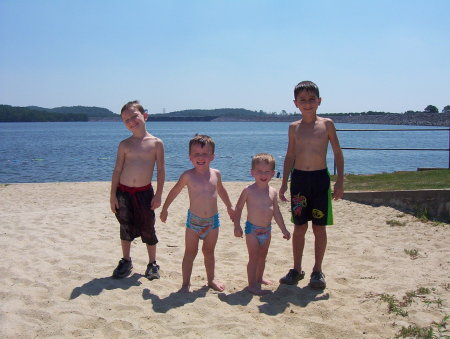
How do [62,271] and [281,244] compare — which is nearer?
[62,271]

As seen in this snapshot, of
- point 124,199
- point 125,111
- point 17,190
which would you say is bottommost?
point 17,190

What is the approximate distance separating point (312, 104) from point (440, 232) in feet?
11.1

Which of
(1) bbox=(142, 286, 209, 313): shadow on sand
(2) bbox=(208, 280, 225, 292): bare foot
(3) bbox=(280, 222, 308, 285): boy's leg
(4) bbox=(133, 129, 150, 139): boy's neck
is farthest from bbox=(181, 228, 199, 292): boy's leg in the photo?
(4) bbox=(133, 129, 150, 139): boy's neck

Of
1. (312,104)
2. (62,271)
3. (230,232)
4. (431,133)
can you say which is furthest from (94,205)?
(431,133)

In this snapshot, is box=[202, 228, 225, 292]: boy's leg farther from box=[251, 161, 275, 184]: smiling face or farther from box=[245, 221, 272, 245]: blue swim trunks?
box=[251, 161, 275, 184]: smiling face

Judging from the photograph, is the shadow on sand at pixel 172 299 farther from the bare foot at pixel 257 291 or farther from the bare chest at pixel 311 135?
the bare chest at pixel 311 135

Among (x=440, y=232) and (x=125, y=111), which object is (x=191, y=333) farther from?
(x=440, y=232)

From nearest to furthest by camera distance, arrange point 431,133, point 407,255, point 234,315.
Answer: point 234,315 < point 407,255 < point 431,133

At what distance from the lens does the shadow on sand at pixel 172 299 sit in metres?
3.86

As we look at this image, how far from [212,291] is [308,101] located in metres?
1.99

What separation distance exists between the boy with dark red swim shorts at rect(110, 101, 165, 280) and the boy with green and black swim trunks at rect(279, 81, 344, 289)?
4.29 feet

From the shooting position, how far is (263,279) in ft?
14.9

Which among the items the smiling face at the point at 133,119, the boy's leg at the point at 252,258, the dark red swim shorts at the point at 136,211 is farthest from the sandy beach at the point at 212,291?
the smiling face at the point at 133,119

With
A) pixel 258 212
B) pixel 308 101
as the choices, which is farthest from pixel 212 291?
pixel 308 101
